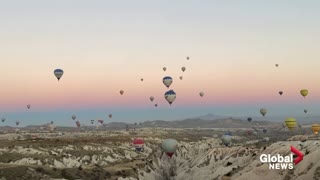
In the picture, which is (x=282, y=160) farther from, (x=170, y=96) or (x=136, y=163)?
(x=170, y=96)

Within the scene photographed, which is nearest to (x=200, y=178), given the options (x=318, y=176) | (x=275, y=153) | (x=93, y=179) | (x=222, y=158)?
(x=222, y=158)

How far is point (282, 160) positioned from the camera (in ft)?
202

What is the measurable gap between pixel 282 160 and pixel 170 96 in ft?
104

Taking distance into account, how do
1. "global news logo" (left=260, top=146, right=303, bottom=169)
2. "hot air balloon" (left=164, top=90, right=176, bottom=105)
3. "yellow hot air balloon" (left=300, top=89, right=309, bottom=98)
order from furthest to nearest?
"yellow hot air balloon" (left=300, top=89, right=309, bottom=98) < "hot air balloon" (left=164, top=90, right=176, bottom=105) < "global news logo" (left=260, top=146, right=303, bottom=169)

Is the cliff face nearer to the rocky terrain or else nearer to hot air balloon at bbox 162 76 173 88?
the rocky terrain

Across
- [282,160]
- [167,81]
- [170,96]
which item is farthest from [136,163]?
[282,160]

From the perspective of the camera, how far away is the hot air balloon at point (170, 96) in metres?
86.8

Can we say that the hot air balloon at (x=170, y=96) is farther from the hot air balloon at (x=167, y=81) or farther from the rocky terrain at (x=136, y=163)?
the rocky terrain at (x=136, y=163)

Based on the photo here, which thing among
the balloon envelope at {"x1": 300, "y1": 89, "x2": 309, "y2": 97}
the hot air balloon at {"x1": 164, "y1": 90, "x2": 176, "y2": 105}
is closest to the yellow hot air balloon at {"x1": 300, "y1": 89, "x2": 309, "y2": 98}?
the balloon envelope at {"x1": 300, "y1": 89, "x2": 309, "y2": 97}

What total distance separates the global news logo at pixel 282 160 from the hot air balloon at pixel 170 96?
2579cm

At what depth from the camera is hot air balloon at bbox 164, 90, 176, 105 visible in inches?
3418

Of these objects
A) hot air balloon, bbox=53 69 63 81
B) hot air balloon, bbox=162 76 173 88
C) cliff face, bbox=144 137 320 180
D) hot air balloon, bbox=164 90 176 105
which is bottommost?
cliff face, bbox=144 137 320 180

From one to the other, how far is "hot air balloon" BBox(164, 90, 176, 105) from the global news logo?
2579cm

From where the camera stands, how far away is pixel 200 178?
77.1 metres
